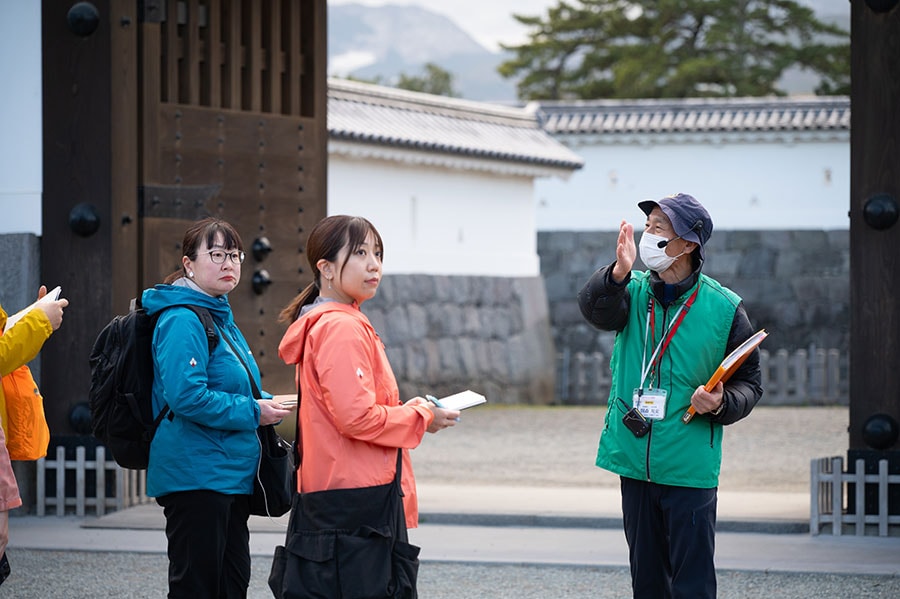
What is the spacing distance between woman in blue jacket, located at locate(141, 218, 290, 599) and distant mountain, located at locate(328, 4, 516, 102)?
473 ft

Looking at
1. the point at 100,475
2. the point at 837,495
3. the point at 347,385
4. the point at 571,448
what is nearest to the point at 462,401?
the point at 347,385

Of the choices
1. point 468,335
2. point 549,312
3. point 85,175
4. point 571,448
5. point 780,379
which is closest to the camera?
point 85,175

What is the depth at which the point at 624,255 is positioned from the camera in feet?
13.4

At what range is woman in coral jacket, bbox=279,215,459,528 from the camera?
11.9ft

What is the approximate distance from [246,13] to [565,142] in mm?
12696

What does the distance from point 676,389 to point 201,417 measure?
1.49m

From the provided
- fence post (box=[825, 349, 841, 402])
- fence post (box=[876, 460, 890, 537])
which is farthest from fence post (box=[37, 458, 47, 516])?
fence post (box=[825, 349, 841, 402])

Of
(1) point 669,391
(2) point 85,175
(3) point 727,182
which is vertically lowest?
(1) point 669,391

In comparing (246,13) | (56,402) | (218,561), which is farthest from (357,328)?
(246,13)

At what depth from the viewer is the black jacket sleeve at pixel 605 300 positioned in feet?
13.6

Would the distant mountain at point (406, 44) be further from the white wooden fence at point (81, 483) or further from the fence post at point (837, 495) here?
the fence post at point (837, 495)

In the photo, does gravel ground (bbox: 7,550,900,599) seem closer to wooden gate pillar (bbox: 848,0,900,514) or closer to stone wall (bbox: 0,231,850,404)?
wooden gate pillar (bbox: 848,0,900,514)

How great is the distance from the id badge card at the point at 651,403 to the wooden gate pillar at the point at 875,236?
3288mm

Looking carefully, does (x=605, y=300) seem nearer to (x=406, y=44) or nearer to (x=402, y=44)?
→ (x=402, y=44)
